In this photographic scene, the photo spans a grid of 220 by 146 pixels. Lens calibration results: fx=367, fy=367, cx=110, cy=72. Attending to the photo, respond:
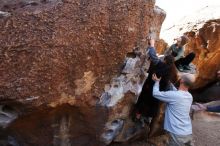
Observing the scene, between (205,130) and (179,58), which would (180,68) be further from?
(205,130)

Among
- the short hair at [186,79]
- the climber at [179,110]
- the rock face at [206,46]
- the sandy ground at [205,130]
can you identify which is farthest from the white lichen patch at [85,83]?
the rock face at [206,46]

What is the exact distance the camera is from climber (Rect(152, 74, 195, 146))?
482cm

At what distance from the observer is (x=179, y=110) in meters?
4.87

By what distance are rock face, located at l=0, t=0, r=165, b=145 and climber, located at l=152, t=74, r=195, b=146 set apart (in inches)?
19.4

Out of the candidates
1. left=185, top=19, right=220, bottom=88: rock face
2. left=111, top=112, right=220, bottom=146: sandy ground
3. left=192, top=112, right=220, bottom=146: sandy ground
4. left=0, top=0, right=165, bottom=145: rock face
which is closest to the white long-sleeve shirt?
left=0, top=0, right=165, bottom=145: rock face

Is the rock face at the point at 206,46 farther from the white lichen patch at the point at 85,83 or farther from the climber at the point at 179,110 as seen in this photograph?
the white lichen patch at the point at 85,83

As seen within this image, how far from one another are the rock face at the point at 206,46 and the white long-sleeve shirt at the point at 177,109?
450 cm

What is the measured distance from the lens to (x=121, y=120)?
5.29 meters

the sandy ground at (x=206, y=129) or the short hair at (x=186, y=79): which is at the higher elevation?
the short hair at (x=186, y=79)

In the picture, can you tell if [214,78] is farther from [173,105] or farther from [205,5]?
[173,105]

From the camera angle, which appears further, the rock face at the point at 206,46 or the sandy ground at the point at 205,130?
the rock face at the point at 206,46

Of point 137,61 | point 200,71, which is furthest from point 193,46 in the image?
point 137,61

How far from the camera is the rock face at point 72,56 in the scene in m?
4.12

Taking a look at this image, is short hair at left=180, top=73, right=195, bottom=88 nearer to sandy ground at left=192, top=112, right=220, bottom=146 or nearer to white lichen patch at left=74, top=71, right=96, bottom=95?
white lichen patch at left=74, top=71, right=96, bottom=95
